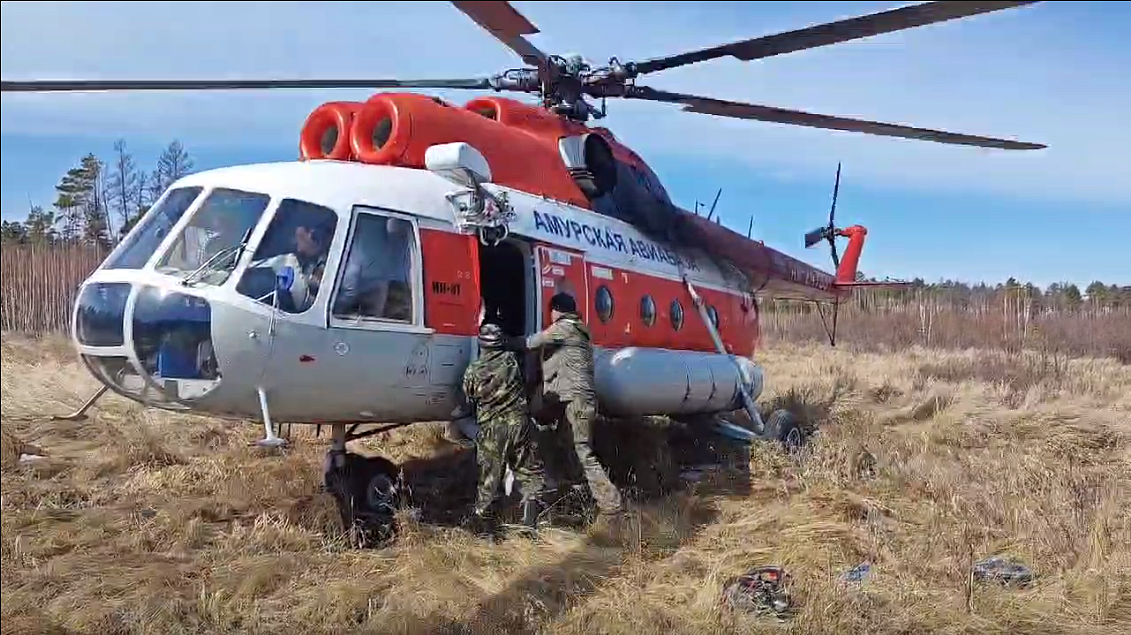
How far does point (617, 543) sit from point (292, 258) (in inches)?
114

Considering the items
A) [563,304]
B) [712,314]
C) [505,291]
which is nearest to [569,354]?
[563,304]

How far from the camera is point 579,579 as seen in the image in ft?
18.8

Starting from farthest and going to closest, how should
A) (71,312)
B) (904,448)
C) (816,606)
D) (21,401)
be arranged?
(904,448) < (71,312) < (816,606) < (21,401)

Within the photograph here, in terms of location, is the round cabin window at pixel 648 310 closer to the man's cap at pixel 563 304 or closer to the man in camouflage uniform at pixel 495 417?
the man's cap at pixel 563 304

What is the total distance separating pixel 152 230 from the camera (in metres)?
5.96

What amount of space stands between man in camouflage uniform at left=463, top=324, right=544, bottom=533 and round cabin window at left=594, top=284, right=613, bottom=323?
1.57 meters

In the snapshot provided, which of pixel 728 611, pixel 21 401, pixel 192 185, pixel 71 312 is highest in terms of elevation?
pixel 192 185

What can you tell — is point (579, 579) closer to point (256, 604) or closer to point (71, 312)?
point (256, 604)

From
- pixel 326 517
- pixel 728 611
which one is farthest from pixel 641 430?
pixel 728 611

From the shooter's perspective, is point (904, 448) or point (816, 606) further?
point (904, 448)

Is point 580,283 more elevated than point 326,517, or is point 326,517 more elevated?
point 580,283

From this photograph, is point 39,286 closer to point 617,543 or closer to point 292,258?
point 292,258

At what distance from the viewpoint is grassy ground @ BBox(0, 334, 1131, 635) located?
16.3ft

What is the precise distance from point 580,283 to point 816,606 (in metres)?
3.64
